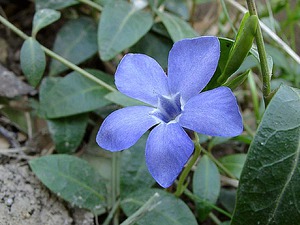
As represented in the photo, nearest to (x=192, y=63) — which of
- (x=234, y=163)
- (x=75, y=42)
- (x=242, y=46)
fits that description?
(x=242, y=46)

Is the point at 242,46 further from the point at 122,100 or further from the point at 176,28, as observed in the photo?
the point at 176,28

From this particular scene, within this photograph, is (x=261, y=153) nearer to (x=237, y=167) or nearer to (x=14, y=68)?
(x=237, y=167)

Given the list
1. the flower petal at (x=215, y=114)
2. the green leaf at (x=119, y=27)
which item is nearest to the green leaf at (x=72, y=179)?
the green leaf at (x=119, y=27)

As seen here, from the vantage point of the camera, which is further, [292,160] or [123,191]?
[123,191]

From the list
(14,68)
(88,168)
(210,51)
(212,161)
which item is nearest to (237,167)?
(212,161)

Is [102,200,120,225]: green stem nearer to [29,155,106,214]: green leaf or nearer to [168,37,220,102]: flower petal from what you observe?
[29,155,106,214]: green leaf
